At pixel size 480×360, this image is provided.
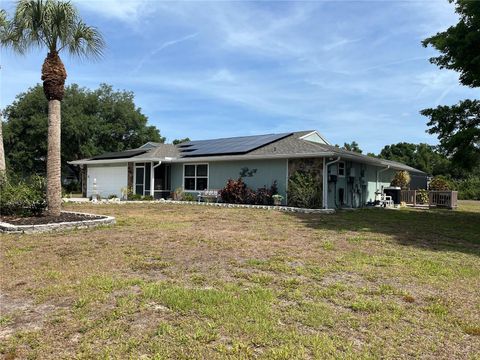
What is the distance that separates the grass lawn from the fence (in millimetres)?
14966

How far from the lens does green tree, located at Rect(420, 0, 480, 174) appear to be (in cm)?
1220

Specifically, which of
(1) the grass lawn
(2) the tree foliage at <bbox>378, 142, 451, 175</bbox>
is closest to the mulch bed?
(1) the grass lawn

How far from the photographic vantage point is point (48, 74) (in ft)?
34.9

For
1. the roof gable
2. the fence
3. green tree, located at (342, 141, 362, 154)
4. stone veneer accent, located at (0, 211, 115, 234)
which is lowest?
stone veneer accent, located at (0, 211, 115, 234)

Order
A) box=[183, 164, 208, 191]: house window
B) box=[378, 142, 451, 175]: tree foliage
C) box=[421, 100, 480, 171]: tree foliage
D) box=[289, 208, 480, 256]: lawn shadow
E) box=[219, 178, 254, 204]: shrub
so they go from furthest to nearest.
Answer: box=[378, 142, 451, 175]: tree foliage
box=[183, 164, 208, 191]: house window
box=[219, 178, 254, 204]: shrub
box=[421, 100, 480, 171]: tree foliage
box=[289, 208, 480, 256]: lawn shadow

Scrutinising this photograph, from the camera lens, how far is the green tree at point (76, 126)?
34.1m

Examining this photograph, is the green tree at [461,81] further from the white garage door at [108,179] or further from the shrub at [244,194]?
the white garage door at [108,179]

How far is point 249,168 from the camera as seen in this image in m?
18.5

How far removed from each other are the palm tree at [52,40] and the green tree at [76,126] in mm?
24317

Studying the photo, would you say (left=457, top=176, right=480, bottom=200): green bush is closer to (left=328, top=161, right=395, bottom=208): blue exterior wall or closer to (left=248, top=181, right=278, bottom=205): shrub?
(left=328, top=161, right=395, bottom=208): blue exterior wall

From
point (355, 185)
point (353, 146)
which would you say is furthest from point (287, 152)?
point (353, 146)

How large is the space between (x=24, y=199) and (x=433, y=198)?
67.8ft

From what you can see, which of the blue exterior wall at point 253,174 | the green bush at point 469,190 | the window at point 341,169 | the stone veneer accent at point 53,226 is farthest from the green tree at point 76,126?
the green bush at point 469,190

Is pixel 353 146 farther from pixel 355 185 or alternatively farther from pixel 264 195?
pixel 264 195
